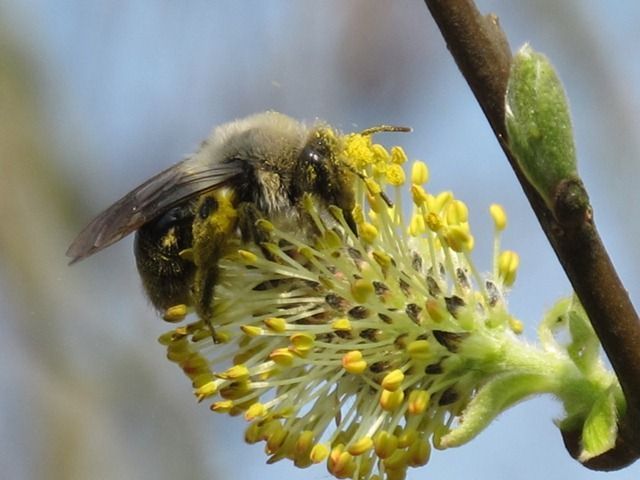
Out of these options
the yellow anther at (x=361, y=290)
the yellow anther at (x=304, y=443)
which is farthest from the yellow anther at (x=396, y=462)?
the yellow anther at (x=361, y=290)

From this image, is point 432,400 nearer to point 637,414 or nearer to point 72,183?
point 637,414

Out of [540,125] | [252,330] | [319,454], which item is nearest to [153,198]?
[252,330]

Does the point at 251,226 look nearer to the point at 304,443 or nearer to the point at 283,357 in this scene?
the point at 283,357

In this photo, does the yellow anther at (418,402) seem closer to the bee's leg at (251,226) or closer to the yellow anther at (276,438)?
the yellow anther at (276,438)

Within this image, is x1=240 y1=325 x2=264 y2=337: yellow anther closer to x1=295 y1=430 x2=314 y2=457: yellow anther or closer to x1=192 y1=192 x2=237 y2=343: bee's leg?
x1=192 y1=192 x2=237 y2=343: bee's leg

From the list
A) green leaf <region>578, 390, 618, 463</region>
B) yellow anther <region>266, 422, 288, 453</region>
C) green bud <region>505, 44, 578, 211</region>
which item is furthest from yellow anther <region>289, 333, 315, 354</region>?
green bud <region>505, 44, 578, 211</region>

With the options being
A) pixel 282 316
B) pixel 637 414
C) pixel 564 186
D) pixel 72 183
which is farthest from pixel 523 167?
pixel 72 183
